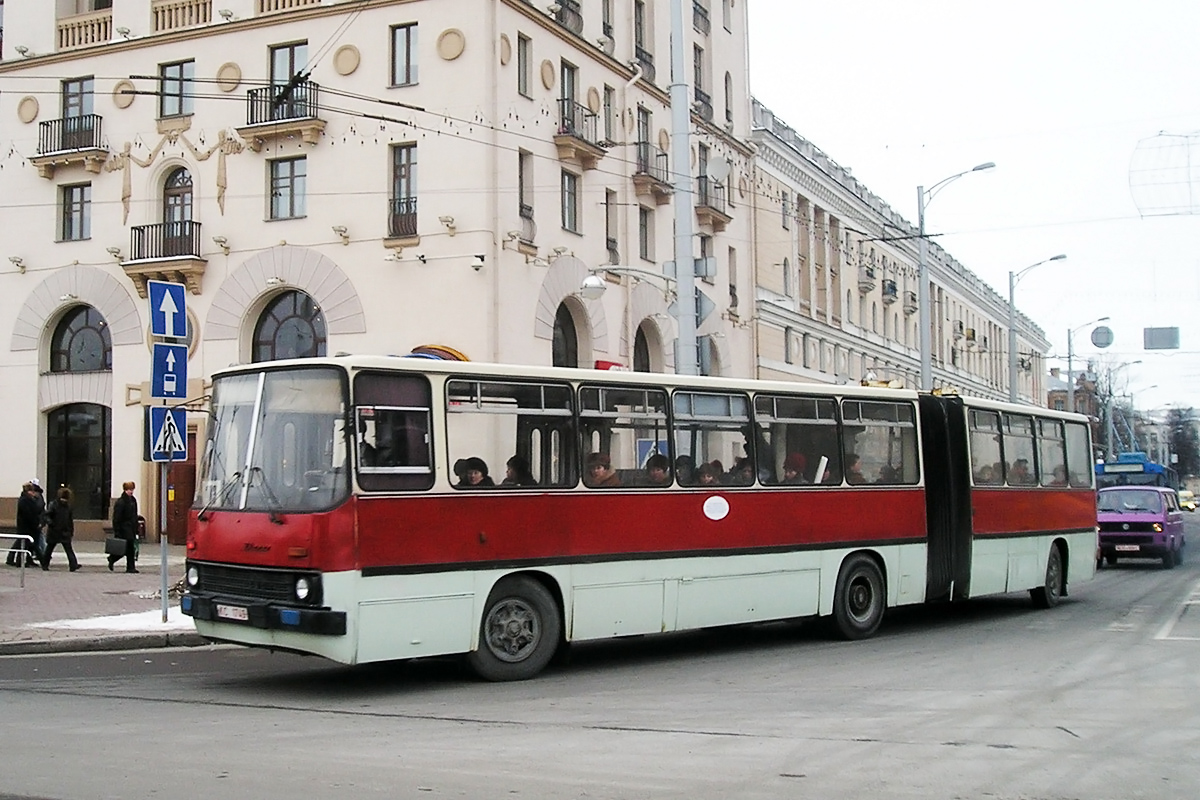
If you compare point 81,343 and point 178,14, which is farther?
point 81,343

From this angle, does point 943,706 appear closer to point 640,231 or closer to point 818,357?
point 640,231

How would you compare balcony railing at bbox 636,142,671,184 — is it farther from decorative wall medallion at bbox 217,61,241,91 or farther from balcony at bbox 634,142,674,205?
decorative wall medallion at bbox 217,61,241,91

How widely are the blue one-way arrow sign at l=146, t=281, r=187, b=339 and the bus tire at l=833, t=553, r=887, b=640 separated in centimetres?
797

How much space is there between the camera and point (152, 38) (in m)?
34.6

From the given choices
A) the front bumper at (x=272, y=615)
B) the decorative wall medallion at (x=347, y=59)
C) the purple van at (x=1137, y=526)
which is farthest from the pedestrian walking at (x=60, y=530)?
the purple van at (x=1137, y=526)

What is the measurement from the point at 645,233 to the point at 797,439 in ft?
78.4

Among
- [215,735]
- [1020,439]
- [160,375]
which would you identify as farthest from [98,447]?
[215,735]

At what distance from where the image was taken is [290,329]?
3353 cm

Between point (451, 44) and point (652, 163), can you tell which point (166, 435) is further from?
point (652, 163)

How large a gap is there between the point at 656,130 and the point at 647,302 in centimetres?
513

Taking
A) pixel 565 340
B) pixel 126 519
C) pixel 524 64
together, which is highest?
pixel 524 64

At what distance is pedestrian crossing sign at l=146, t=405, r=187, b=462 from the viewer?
15500 mm

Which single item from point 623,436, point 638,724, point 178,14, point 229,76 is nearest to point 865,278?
point 229,76

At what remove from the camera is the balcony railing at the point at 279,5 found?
3272cm
